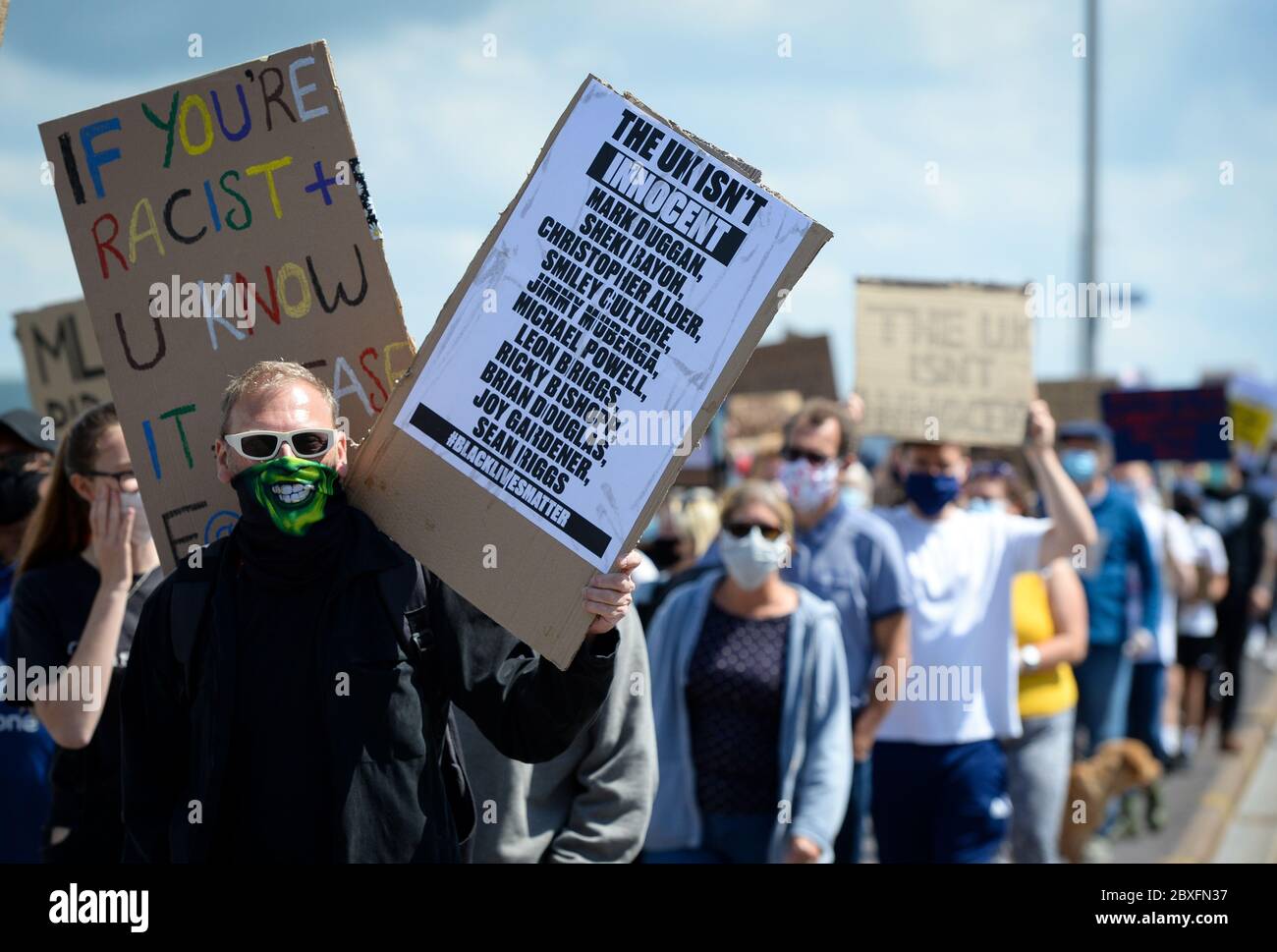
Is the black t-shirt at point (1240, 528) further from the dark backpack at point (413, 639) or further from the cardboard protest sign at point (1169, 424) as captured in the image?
the dark backpack at point (413, 639)

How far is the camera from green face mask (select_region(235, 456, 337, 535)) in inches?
114

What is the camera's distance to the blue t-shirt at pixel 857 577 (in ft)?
19.2

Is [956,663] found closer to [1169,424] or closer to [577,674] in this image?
[577,674]

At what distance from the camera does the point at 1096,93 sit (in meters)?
20.3

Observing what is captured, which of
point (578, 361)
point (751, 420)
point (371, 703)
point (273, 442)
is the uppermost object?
point (751, 420)

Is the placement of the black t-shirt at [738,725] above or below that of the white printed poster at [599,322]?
below

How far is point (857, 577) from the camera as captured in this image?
19.4 feet

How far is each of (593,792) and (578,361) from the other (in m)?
1.34

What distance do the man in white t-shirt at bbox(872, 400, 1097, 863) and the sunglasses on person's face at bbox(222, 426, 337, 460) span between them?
3294 millimetres

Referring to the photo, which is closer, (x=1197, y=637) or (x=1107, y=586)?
(x=1107, y=586)

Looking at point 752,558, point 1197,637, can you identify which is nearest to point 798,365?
point 1197,637

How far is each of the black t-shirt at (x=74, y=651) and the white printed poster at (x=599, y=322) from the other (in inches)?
49.4

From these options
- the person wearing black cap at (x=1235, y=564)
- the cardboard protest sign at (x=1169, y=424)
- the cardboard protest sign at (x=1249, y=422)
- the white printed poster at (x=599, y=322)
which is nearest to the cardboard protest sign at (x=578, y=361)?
the white printed poster at (x=599, y=322)
